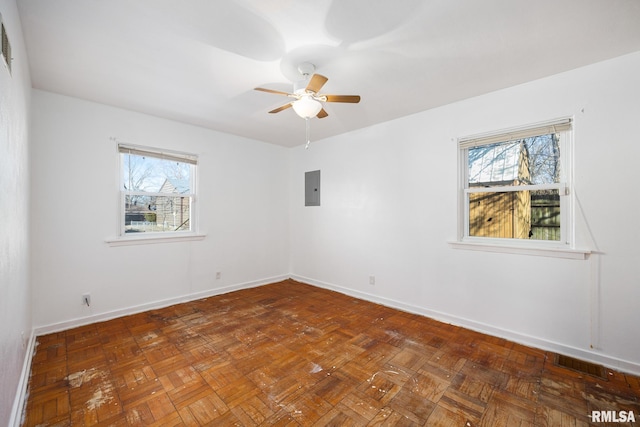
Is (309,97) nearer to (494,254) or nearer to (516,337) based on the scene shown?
(494,254)

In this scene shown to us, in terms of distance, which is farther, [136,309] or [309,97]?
[136,309]

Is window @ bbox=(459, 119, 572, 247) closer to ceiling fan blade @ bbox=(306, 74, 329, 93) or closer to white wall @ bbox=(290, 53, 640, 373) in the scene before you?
white wall @ bbox=(290, 53, 640, 373)

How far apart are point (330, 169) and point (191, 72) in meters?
2.49

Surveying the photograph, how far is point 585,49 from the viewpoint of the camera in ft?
6.71

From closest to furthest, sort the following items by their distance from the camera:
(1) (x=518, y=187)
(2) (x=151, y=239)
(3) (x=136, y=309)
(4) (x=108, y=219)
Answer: (1) (x=518, y=187) < (4) (x=108, y=219) < (3) (x=136, y=309) < (2) (x=151, y=239)

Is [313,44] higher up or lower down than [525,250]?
higher up

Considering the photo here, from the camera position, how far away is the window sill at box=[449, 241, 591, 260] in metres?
2.32

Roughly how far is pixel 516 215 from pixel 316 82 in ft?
7.87

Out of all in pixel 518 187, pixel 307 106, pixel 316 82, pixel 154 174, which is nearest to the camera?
pixel 316 82

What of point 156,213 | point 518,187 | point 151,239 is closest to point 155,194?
point 156,213

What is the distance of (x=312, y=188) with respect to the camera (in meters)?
4.71

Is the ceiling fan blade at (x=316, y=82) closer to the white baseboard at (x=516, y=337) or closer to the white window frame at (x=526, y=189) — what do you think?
the white window frame at (x=526, y=189)

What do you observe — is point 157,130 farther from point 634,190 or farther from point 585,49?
point 634,190

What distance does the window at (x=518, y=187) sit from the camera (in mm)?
2494
